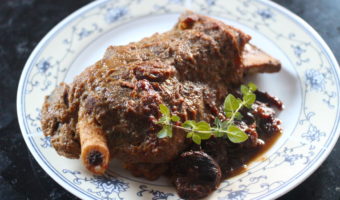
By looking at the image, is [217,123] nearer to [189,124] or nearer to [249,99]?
[189,124]

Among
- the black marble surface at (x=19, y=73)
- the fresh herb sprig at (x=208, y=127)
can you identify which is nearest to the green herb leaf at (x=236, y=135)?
the fresh herb sprig at (x=208, y=127)

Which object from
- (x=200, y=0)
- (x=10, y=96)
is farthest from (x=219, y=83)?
(x=10, y=96)

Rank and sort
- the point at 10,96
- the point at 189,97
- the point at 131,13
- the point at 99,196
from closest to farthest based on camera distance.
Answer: the point at 99,196, the point at 189,97, the point at 10,96, the point at 131,13

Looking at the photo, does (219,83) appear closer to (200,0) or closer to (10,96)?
(200,0)

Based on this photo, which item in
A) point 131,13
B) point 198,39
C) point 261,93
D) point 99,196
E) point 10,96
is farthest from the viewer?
point 131,13

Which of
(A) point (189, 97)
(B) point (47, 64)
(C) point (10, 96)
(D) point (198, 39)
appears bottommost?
(C) point (10, 96)

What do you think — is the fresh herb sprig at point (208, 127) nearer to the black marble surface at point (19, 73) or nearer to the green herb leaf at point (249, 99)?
the green herb leaf at point (249, 99)

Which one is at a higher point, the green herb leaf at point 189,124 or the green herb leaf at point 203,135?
the green herb leaf at point 189,124
